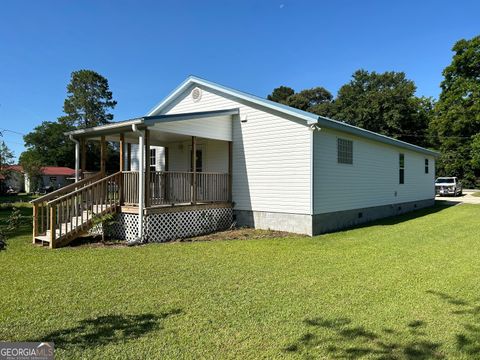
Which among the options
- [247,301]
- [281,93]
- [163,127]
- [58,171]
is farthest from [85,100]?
[247,301]

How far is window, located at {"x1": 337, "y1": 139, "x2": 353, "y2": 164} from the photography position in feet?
36.8

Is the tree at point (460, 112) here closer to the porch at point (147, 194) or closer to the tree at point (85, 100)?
the porch at point (147, 194)

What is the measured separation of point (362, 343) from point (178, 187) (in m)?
7.96

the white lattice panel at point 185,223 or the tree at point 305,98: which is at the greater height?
the tree at point 305,98

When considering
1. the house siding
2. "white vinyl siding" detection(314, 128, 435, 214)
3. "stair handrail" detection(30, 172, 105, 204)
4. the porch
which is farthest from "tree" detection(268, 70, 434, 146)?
"stair handrail" detection(30, 172, 105, 204)

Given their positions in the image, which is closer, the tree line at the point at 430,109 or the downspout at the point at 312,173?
the downspout at the point at 312,173

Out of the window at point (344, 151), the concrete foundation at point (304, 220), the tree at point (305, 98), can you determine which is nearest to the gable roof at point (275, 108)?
the window at point (344, 151)

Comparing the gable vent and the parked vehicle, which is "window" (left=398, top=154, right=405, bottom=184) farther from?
the parked vehicle

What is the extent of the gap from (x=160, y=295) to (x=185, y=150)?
934cm

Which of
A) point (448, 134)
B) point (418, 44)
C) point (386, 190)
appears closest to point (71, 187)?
point (386, 190)

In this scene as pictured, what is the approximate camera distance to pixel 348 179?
11703 millimetres

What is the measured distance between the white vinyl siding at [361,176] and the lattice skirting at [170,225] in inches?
136

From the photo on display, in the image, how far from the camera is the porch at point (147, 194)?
8891 millimetres

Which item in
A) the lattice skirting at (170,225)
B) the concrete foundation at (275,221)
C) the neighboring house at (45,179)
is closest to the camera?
the lattice skirting at (170,225)
